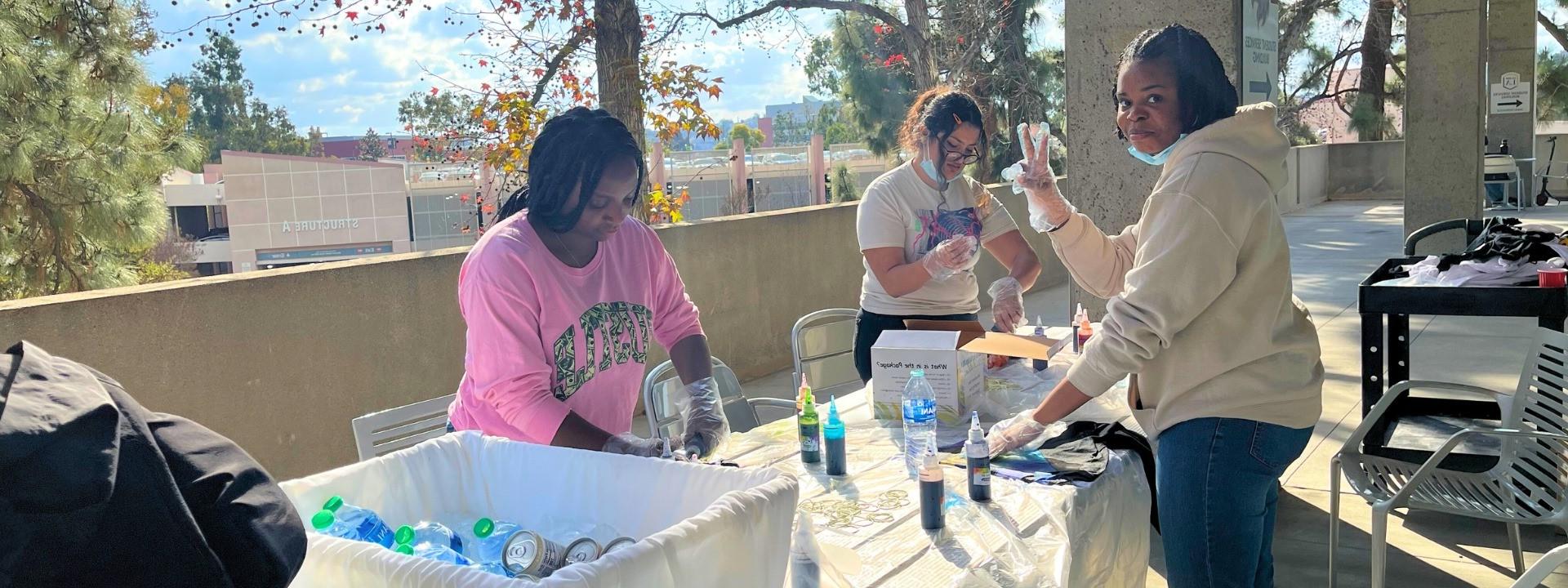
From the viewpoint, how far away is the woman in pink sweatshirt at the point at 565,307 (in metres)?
2.29

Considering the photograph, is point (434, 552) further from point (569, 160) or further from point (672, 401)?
point (672, 401)

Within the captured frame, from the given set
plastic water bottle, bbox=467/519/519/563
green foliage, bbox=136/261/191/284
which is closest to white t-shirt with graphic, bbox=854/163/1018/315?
plastic water bottle, bbox=467/519/519/563

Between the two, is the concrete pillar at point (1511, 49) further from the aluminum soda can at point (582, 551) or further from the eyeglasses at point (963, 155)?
the aluminum soda can at point (582, 551)

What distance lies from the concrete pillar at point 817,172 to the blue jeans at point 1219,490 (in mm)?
28736

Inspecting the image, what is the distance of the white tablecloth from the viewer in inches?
82.7

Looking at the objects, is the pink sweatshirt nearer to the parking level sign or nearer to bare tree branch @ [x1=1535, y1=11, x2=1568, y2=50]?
the parking level sign

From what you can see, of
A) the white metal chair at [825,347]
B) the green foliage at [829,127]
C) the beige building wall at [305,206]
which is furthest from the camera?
the beige building wall at [305,206]

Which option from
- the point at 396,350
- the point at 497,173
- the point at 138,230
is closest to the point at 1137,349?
the point at 396,350

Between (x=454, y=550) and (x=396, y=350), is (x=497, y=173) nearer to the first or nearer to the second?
(x=396, y=350)

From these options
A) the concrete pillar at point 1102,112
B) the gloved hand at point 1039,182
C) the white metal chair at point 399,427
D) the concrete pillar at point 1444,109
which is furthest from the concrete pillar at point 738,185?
the gloved hand at point 1039,182

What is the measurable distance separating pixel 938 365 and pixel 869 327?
0.96m

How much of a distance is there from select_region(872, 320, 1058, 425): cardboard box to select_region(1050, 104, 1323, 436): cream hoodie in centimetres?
72

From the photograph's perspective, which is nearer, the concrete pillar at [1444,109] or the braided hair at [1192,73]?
the braided hair at [1192,73]

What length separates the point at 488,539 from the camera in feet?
5.78
